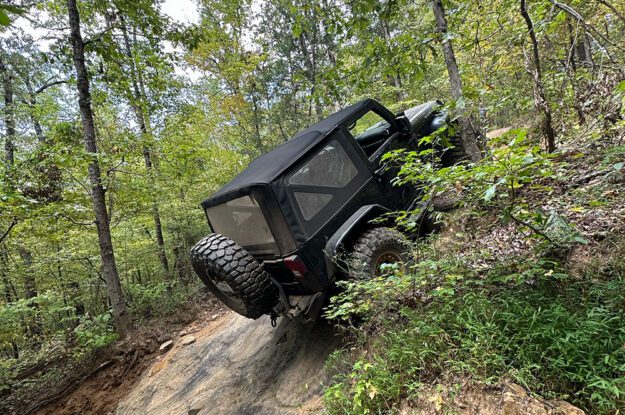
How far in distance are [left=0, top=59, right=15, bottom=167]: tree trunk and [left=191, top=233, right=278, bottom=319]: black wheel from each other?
→ 33.3 ft

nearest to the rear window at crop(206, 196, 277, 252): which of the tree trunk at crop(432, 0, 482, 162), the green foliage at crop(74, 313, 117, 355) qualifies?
the tree trunk at crop(432, 0, 482, 162)

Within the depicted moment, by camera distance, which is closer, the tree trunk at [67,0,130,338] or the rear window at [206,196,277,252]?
the rear window at [206,196,277,252]

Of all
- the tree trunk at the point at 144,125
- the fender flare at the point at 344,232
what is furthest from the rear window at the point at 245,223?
the tree trunk at the point at 144,125

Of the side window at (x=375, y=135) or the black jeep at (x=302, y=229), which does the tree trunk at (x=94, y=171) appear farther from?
the side window at (x=375, y=135)

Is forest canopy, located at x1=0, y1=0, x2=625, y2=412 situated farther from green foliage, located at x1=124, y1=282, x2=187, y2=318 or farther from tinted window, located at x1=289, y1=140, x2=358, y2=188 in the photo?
tinted window, located at x1=289, y1=140, x2=358, y2=188

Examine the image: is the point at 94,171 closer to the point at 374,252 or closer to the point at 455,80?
the point at 374,252

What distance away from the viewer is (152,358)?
4918 mm

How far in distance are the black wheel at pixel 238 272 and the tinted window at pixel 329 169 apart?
0.96 meters

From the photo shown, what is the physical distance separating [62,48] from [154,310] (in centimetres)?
562

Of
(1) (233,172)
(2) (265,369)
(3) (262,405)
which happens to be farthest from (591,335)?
(1) (233,172)

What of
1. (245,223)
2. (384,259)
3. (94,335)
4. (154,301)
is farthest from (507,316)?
(154,301)

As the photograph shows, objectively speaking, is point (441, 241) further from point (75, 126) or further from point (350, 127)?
point (75, 126)

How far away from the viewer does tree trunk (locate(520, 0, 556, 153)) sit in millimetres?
2350

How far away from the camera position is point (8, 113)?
8.90 metres
